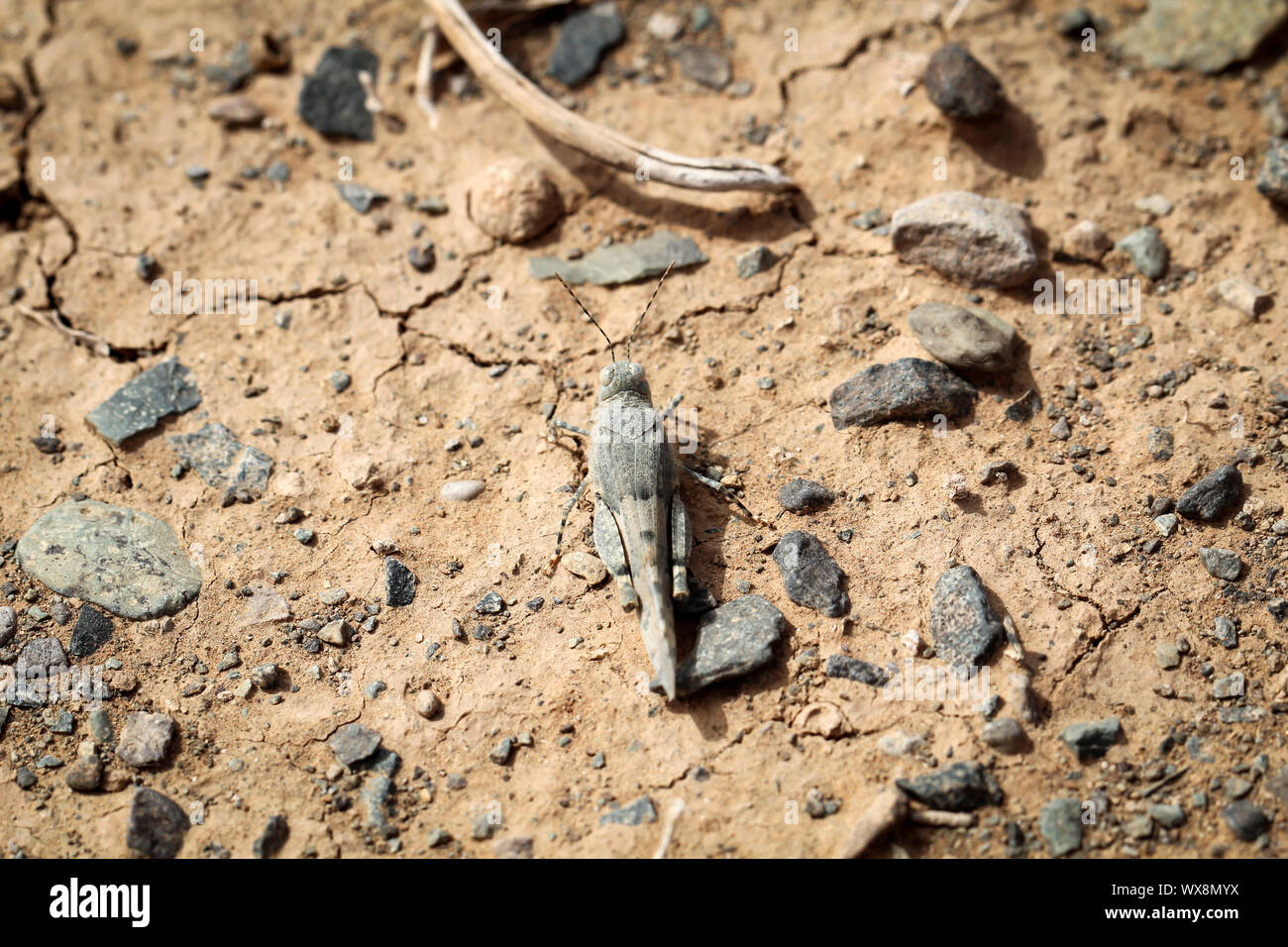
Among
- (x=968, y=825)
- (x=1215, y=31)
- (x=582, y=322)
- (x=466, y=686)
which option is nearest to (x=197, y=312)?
(x=582, y=322)

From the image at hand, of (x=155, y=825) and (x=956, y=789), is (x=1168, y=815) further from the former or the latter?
(x=155, y=825)

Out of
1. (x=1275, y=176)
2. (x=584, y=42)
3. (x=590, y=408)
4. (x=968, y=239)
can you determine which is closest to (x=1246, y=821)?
(x=968, y=239)

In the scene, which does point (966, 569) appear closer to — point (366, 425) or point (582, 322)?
point (582, 322)

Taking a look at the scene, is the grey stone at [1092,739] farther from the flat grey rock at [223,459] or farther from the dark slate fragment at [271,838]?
the flat grey rock at [223,459]

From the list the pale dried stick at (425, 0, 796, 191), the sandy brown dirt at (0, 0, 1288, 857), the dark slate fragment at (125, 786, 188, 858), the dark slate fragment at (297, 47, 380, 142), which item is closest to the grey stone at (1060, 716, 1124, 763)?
the sandy brown dirt at (0, 0, 1288, 857)

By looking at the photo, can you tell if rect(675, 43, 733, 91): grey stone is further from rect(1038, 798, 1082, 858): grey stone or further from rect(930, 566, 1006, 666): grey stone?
rect(1038, 798, 1082, 858): grey stone
